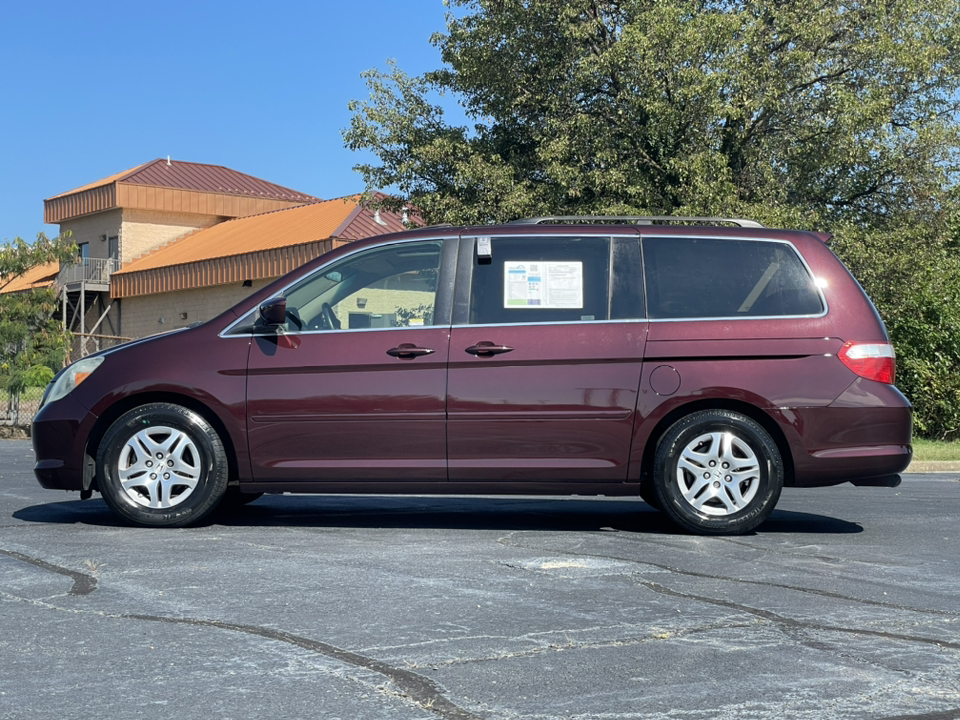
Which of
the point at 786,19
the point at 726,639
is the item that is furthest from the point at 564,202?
the point at 726,639

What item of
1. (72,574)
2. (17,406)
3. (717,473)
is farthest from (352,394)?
(17,406)

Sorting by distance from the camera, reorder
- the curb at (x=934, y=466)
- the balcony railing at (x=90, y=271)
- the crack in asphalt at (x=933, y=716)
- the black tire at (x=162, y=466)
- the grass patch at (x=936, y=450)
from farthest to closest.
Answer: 1. the balcony railing at (x=90, y=271)
2. the grass patch at (x=936, y=450)
3. the curb at (x=934, y=466)
4. the black tire at (x=162, y=466)
5. the crack in asphalt at (x=933, y=716)

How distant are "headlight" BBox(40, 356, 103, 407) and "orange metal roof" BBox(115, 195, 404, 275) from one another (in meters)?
31.1

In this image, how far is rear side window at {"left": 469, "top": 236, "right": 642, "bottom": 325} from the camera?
6996 millimetres

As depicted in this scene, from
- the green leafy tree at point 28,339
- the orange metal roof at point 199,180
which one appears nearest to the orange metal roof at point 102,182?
the orange metal roof at point 199,180

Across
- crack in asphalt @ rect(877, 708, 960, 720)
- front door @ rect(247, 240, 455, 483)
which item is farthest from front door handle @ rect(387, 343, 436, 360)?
crack in asphalt @ rect(877, 708, 960, 720)

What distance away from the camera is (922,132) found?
22.5 meters

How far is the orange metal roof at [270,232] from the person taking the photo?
40.4 m

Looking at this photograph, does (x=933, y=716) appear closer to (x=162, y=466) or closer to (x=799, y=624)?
(x=799, y=624)

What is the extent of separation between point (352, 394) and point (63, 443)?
5.99ft

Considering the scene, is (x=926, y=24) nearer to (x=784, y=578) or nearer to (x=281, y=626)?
(x=784, y=578)

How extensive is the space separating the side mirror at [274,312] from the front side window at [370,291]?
13cm

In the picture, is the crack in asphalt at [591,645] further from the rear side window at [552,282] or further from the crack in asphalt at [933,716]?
the rear side window at [552,282]

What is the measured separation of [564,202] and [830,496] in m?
13.4
